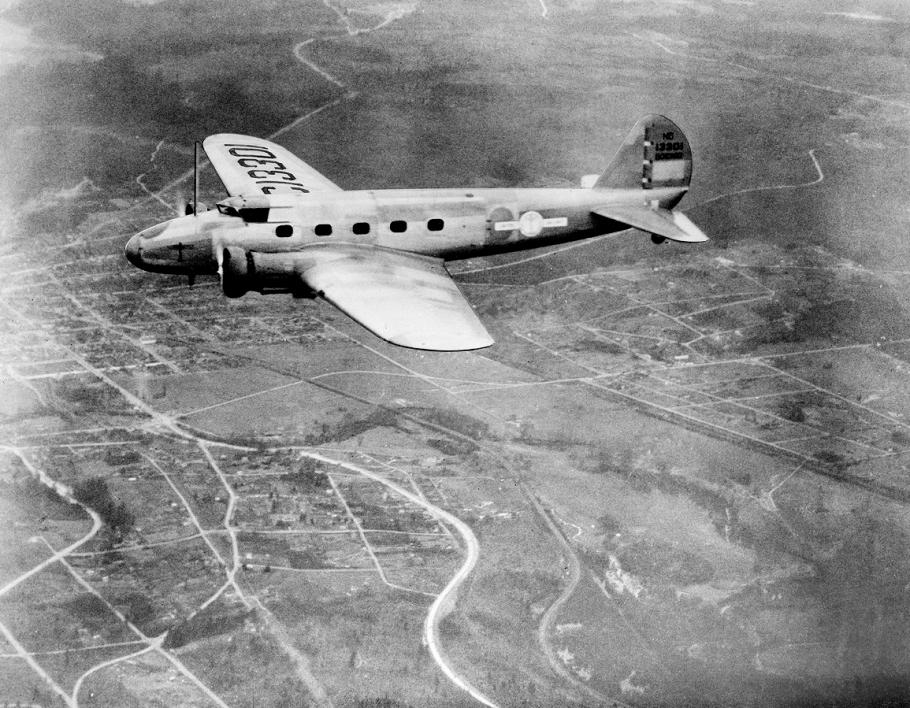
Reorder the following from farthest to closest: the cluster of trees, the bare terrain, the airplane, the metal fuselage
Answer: the cluster of trees
the bare terrain
the metal fuselage
the airplane

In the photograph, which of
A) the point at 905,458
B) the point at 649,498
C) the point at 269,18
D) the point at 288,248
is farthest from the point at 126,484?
the point at 269,18

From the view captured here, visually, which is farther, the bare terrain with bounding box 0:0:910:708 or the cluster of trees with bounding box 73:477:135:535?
the cluster of trees with bounding box 73:477:135:535

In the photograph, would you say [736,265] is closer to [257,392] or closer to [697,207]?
[697,207]

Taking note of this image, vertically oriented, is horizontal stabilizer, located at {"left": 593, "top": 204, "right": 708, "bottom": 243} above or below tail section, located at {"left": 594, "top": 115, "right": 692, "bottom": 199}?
below

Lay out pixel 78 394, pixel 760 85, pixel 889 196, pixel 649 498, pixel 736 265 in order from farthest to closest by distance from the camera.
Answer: pixel 760 85 → pixel 889 196 → pixel 736 265 → pixel 78 394 → pixel 649 498

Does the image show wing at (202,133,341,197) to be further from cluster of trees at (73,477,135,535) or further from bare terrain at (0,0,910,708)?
cluster of trees at (73,477,135,535)

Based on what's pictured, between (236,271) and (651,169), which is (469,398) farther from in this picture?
(236,271)

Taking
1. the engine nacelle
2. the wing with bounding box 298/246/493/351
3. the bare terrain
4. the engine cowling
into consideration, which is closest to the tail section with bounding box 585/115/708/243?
the wing with bounding box 298/246/493/351

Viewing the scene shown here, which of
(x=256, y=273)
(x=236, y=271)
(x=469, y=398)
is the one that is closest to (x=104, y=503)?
(x=256, y=273)
